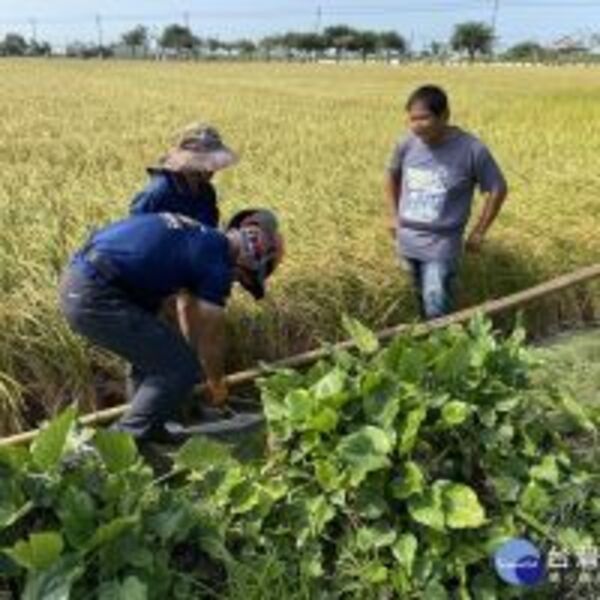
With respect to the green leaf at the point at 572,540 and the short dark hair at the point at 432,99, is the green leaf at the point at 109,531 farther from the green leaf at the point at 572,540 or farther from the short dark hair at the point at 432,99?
the short dark hair at the point at 432,99

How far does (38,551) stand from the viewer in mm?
2738

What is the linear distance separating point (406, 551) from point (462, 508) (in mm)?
196

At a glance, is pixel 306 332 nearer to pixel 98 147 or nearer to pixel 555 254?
pixel 555 254

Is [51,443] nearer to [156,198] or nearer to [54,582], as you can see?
[54,582]

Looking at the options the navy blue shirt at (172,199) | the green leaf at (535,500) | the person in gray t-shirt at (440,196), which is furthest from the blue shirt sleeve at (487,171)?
the green leaf at (535,500)

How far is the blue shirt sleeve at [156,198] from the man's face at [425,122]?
146 centimetres

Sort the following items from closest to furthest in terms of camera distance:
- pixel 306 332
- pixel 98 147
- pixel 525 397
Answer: pixel 525 397
pixel 306 332
pixel 98 147

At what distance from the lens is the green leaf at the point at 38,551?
272 centimetres

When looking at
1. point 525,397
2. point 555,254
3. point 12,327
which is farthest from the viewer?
point 555,254

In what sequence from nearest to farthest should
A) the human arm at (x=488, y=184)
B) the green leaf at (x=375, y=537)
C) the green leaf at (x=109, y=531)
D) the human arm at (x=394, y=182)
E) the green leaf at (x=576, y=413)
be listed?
the green leaf at (x=109, y=531)
the green leaf at (x=375, y=537)
the green leaf at (x=576, y=413)
the human arm at (x=488, y=184)
the human arm at (x=394, y=182)

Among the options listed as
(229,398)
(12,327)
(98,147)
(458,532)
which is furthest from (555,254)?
(98,147)

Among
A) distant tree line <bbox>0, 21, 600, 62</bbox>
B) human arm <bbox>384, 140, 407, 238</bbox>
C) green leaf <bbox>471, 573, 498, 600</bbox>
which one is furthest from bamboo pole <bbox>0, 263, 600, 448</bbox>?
distant tree line <bbox>0, 21, 600, 62</bbox>

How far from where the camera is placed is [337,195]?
7.26m

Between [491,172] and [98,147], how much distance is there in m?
6.53
